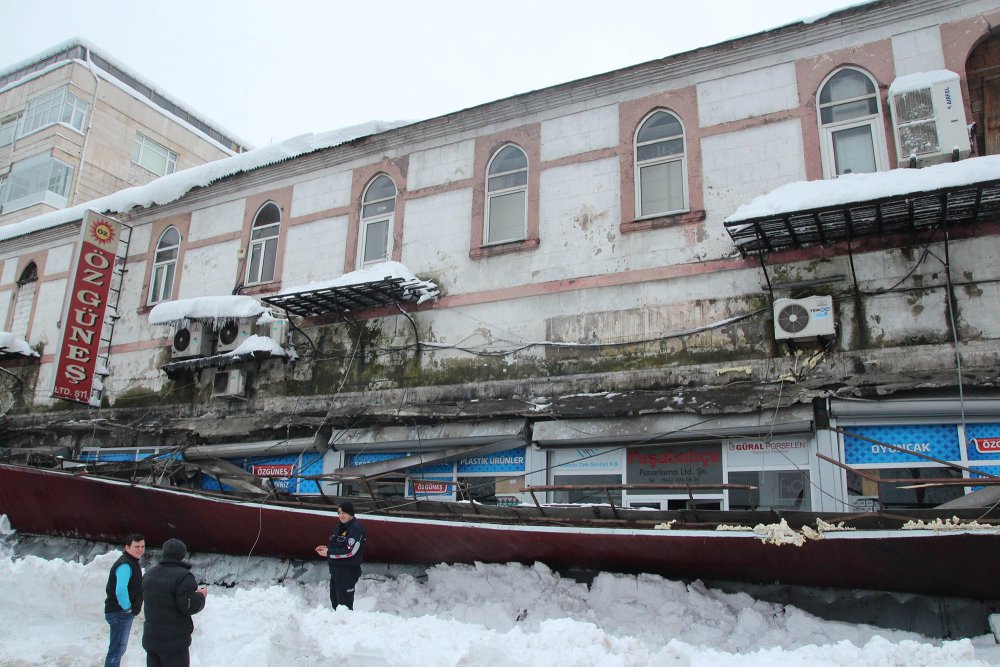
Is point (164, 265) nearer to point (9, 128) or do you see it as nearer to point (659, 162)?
point (659, 162)

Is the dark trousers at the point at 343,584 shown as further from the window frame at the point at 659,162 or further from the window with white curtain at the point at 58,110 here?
the window with white curtain at the point at 58,110

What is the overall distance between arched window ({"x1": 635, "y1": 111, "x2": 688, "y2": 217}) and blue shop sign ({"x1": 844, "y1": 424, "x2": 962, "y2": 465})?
165 inches

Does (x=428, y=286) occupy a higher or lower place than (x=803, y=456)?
higher

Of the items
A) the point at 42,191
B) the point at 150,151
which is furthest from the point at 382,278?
the point at 150,151

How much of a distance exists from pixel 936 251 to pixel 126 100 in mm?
36826

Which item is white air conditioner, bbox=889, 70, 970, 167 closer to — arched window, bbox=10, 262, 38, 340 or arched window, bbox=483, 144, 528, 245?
arched window, bbox=483, 144, 528, 245

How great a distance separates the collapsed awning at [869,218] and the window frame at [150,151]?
33.9 metres

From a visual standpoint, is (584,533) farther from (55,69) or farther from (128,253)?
(55,69)

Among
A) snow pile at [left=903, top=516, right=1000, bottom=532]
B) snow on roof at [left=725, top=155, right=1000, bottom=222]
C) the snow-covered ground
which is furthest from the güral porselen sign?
snow pile at [left=903, top=516, right=1000, bottom=532]

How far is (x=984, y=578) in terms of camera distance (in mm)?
6652

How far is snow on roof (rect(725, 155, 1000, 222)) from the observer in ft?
27.3

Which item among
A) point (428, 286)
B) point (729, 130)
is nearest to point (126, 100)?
point (428, 286)

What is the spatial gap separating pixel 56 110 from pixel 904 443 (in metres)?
36.7

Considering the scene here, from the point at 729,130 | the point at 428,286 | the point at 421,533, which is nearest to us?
the point at 421,533
